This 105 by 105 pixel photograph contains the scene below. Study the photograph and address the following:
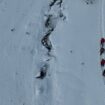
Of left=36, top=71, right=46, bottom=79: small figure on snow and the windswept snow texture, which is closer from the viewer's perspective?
the windswept snow texture

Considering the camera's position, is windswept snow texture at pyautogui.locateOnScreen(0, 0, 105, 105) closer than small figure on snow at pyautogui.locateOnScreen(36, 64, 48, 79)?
Yes

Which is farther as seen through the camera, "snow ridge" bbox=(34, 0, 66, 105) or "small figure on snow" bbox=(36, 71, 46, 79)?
"small figure on snow" bbox=(36, 71, 46, 79)

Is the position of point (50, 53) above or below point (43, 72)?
above

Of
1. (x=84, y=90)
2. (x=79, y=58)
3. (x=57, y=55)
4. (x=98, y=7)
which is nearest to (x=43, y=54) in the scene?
(x=57, y=55)

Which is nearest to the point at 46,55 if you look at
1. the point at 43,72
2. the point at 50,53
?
the point at 50,53

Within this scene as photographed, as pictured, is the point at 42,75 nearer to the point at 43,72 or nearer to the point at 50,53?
the point at 43,72

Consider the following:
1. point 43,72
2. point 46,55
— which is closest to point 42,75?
point 43,72

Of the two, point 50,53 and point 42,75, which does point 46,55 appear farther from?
point 42,75

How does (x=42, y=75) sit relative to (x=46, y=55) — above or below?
below

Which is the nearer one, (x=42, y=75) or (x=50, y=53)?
(x=42, y=75)

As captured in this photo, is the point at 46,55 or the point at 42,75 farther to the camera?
the point at 46,55
